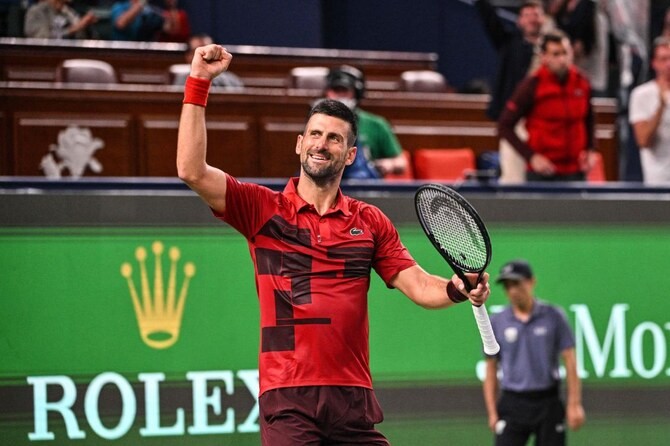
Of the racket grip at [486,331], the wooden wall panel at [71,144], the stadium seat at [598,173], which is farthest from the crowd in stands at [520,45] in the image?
the racket grip at [486,331]

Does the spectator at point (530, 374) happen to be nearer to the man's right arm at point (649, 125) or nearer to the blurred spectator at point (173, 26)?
the man's right arm at point (649, 125)

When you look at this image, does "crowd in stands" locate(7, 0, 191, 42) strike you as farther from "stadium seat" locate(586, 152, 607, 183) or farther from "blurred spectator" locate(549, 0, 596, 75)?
"stadium seat" locate(586, 152, 607, 183)

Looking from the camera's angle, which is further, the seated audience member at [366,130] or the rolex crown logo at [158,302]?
the seated audience member at [366,130]

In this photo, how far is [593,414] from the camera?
24.4 feet

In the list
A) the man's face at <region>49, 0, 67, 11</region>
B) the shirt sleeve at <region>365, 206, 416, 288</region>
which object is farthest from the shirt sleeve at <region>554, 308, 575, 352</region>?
the man's face at <region>49, 0, 67, 11</region>

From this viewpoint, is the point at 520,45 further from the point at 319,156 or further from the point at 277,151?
the point at 319,156

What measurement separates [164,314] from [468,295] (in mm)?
3127

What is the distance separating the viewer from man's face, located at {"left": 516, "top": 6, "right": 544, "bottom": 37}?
9.68 metres

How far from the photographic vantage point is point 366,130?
26.1ft

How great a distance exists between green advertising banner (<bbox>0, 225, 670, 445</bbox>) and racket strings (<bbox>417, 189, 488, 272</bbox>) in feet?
A: 8.83

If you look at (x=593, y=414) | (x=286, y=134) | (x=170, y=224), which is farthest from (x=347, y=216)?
(x=286, y=134)

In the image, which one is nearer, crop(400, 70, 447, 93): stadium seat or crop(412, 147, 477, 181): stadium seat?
crop(412, 147, 477, 181): stadium seat

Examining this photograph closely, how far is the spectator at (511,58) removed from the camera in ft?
29.1

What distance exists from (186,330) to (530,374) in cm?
221
